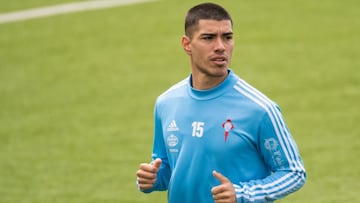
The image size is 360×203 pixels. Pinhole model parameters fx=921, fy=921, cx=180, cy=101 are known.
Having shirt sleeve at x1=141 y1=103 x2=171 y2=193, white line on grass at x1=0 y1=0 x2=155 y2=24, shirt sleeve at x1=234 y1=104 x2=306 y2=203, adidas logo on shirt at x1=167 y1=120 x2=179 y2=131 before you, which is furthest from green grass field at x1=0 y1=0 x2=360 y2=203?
shirt sleeve at x1=234 y1=104 x2=306 y2=203

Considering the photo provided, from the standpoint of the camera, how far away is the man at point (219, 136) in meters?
5.92

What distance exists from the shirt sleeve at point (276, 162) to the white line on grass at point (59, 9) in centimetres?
1271

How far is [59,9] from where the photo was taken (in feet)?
60.2

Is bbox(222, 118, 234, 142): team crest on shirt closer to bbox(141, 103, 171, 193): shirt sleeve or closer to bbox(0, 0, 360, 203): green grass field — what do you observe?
bbox(141, 103, 171, 193): shirt sleeve

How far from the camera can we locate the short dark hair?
6129 millimetres

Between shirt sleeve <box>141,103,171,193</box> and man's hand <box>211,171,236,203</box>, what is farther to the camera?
shirt sleeve <box>141,103,171,193</box>

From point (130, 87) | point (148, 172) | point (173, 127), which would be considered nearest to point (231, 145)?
point (173, 127)

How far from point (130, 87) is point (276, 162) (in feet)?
30.4

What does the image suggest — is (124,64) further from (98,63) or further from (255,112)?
(255,112)

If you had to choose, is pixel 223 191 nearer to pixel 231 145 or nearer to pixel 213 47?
pixel 231 145

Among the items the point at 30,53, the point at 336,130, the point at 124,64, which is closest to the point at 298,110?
the point at 336,130

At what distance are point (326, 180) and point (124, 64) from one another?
576cm

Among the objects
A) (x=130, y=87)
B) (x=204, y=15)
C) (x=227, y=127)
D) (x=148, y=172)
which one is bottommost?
(x=148, y=172)

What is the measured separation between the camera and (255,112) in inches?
234
